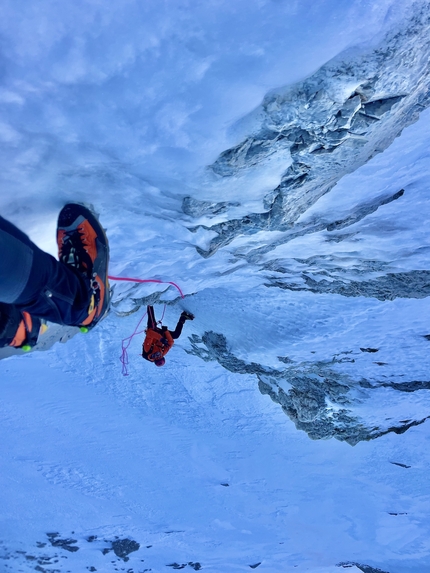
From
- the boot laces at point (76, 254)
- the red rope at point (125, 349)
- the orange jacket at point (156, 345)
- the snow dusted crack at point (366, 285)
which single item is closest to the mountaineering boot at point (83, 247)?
the boot laces at point (76, 254)

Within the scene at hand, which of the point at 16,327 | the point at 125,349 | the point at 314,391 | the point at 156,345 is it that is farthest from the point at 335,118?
the point at 314,391

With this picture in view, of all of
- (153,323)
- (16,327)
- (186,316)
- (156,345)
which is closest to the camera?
(16,327)

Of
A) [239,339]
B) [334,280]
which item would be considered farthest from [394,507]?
[334,280]

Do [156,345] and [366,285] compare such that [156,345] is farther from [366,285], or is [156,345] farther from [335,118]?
[335,118]

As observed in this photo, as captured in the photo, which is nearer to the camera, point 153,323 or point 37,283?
point 37,283

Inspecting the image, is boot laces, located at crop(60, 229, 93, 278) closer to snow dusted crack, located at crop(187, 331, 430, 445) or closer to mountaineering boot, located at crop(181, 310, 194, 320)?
mountaineering boot, located at crop(181, 310, 194, 320)

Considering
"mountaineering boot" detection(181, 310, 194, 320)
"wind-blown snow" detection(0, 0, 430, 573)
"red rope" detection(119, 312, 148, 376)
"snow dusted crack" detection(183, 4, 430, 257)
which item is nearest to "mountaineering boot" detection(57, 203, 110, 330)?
"wind-blown snow" detection(0, 0, 430, 573)

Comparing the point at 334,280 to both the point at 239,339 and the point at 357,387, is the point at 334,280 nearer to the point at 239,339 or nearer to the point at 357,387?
the point at 239,339
